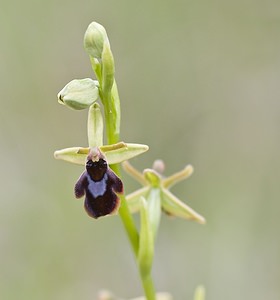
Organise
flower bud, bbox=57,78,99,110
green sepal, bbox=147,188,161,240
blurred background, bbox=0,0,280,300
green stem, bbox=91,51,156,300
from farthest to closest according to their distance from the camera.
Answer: blurred background, bbox=0,0,280,300 → green sepal, bbox=147,188,161,240 → green stem, bbox=91,51,156,300 → flower bud, bbox=57,78,99,110

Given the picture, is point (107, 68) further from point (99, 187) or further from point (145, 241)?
point (145, 241)

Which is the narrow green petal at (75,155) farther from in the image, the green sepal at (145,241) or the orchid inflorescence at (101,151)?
the green sepal at (145,241)

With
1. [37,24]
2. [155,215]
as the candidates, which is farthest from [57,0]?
[155,215]

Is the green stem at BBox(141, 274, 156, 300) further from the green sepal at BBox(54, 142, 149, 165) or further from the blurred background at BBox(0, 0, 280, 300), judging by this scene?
the blurred background at BBox(0, 0, 280, 300)

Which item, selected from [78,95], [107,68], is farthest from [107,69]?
[78,95]

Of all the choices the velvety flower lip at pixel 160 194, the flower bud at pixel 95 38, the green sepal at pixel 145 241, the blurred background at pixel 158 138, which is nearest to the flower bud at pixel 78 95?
the flower bud at pixel 95 38

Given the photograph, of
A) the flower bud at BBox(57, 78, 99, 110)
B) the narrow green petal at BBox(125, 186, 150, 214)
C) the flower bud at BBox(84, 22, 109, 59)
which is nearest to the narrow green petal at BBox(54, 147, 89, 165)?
the flower bud at BBox(57, 78, 99, 110)

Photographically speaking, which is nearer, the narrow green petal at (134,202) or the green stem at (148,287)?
the green stem at (148,287)
